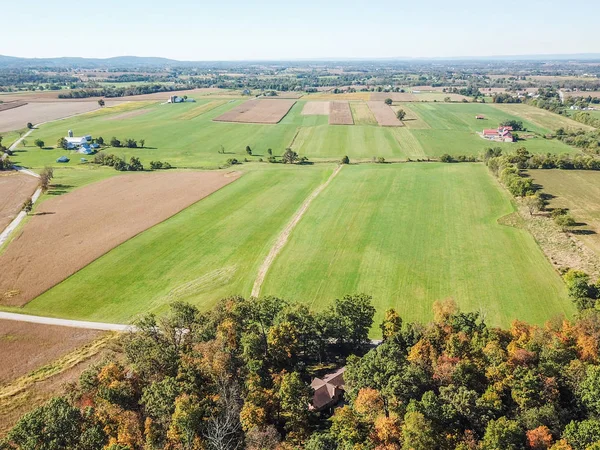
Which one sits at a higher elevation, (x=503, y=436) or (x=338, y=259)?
(x=503, y=436)

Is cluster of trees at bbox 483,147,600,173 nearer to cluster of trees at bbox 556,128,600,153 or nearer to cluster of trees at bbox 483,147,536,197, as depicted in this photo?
cluster of trees at bbox 483,147,536,197

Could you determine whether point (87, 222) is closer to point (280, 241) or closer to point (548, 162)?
point (280, 241)

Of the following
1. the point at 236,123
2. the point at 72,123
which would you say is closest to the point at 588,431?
the point at 236,123

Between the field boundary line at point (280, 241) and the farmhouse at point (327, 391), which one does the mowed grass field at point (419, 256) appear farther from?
the farmhouse at point (327, 391)

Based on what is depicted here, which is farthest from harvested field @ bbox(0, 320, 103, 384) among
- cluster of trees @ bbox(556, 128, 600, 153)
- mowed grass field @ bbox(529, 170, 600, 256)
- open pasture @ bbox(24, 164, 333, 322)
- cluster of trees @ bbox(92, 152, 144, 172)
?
cluster of trees @ bbox(556, 128, 600, 153)

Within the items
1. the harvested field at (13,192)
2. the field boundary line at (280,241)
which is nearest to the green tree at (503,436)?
the field boundary line at (280,241)

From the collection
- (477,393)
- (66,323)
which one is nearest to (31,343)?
(66,323)
